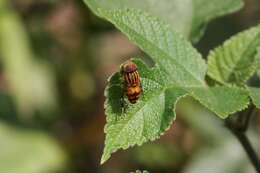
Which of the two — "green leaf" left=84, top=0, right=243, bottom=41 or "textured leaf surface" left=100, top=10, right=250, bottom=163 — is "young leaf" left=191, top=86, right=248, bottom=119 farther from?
"green leaf" left=84, top=0, right=243, bottom=41

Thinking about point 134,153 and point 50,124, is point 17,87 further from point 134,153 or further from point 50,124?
point 134,153

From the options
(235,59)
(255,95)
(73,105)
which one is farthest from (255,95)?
(73,105)

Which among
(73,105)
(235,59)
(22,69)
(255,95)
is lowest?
(73,105)

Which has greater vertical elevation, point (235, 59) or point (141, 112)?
point (141, 112)

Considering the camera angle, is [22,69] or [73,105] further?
[73,105]

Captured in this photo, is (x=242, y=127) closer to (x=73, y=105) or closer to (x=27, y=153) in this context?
(x=27, y=153)

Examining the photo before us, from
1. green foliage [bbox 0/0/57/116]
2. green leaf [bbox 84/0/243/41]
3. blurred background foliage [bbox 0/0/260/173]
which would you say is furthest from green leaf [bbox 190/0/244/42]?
green foliage [bbox 0/0/57/116]

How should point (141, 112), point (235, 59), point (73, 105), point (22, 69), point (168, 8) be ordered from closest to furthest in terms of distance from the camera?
point (141, 112)
point (235, 59)
point (168, 8)
point (22, 69)
point (73, 105)
